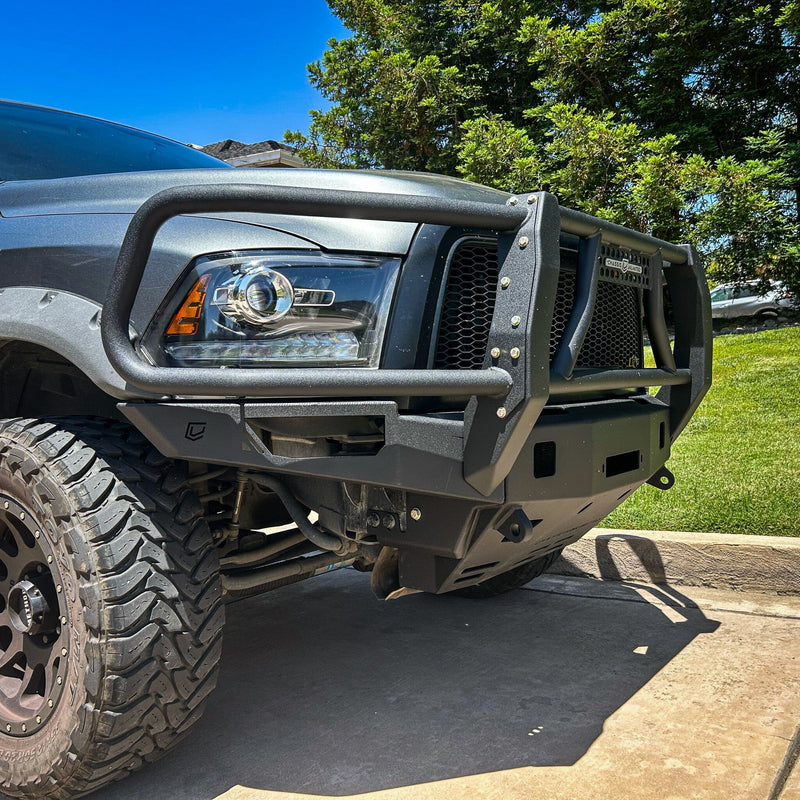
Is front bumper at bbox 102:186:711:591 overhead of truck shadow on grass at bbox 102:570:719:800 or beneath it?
overhead

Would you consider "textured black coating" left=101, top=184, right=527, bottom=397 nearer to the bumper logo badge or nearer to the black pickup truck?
the black pickup truck

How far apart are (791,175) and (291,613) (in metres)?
13.8

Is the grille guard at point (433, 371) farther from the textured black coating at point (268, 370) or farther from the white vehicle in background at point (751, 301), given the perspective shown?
the white vehicle in background at point (751, 301)

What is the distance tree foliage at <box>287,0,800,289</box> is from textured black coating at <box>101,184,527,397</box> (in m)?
12.1

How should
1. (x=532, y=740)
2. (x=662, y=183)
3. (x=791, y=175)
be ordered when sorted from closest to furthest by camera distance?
(x=532, y=740)
(x=662, y=183)
(x=791, y=175)

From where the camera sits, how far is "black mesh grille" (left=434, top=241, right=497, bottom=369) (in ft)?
7.05

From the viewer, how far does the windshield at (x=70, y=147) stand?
125 inches

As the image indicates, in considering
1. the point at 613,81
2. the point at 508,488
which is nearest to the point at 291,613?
the point at 508,488

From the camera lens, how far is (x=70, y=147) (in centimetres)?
339

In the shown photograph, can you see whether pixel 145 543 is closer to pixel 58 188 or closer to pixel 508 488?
pixel 508 488

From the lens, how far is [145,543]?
2131 millimetres

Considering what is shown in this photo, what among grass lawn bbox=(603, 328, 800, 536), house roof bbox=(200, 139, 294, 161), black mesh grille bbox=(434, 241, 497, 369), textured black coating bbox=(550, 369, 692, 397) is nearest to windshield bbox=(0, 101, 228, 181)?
black mesh grille bbox=(434, 241, 497, 369)

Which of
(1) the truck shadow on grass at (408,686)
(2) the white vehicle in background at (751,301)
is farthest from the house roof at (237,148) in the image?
(1) the truck shadow on grass at (408,686)

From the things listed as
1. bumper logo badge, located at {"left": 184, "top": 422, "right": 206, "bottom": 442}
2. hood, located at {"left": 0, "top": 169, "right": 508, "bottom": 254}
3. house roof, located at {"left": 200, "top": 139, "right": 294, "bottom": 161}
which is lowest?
bumper logo badge, located at {"left": 184, "top": 422, "right": 206, "bottom": 442}
